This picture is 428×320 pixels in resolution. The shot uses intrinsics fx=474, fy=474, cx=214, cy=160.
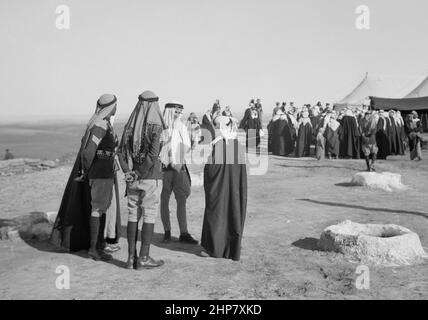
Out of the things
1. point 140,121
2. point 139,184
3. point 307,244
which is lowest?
point 307,244

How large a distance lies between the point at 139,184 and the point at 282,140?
14.6 metres

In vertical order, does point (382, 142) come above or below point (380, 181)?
above

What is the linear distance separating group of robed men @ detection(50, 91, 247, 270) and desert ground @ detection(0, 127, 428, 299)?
22 cm

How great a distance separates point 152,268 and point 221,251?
2.93ft

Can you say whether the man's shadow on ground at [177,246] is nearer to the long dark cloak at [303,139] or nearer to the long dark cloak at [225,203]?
the long dark cloak at [225,203]

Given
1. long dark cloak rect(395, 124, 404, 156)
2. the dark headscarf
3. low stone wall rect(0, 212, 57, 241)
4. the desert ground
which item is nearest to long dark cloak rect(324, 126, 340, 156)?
long dark cloak rect(395, 124, 404, 156)

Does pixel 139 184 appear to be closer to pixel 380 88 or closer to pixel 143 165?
pixel 143 165

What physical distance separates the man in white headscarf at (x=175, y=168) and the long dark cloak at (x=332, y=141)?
11.5 metres

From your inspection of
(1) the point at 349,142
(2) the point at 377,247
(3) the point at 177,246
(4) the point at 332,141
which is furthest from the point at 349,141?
(3) the point at 177,246

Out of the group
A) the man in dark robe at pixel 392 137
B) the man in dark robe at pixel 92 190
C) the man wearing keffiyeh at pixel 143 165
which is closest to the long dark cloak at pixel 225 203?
the man wearing keffiyeh at pixel 143 165

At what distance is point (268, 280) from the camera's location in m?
4.83

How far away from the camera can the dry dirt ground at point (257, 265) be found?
4449 millimetres

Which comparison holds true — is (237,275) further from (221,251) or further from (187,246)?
(187,246)

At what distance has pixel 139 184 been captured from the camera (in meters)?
5.04
